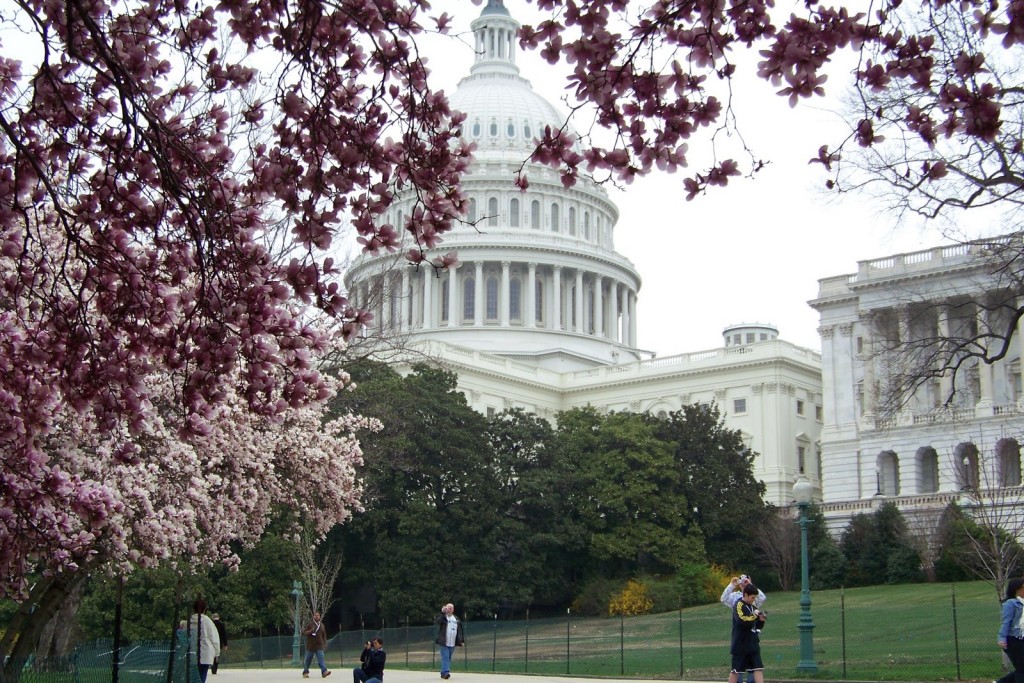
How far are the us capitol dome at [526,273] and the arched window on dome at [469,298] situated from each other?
3.3 inches

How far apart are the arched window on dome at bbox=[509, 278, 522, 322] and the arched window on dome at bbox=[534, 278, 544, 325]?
1.30 meters

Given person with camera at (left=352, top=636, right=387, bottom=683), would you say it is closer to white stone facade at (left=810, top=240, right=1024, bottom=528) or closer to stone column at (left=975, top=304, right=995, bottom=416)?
white stone facade at (left=810, top=240, right=1024, bottom=528)

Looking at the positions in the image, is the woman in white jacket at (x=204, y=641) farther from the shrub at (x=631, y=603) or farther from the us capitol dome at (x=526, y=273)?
the us capitol dome at (x=526, y=273)

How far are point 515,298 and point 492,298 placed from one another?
1993 millimetres

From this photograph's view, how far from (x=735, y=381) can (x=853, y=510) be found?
25.3 m

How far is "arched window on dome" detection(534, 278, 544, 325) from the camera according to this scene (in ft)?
404

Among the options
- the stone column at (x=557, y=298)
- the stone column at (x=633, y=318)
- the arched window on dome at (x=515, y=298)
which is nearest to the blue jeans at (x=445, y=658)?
the stone column at (x=557, y=298)

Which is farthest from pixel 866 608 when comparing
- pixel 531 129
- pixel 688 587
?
pixel 531 129

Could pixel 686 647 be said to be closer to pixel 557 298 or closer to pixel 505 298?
pixel 505 298

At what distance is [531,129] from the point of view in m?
130

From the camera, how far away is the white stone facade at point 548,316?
334 feet

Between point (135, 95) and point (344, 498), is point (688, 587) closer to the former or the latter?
point (344, 498)

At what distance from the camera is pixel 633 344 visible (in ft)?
425

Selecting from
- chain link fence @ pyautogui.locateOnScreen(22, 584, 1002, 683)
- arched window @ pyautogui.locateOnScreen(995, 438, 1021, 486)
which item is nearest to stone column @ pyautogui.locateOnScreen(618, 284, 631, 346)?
arched window @ pyautogui.locateOnScreen(995, 438, 1021, 486)
